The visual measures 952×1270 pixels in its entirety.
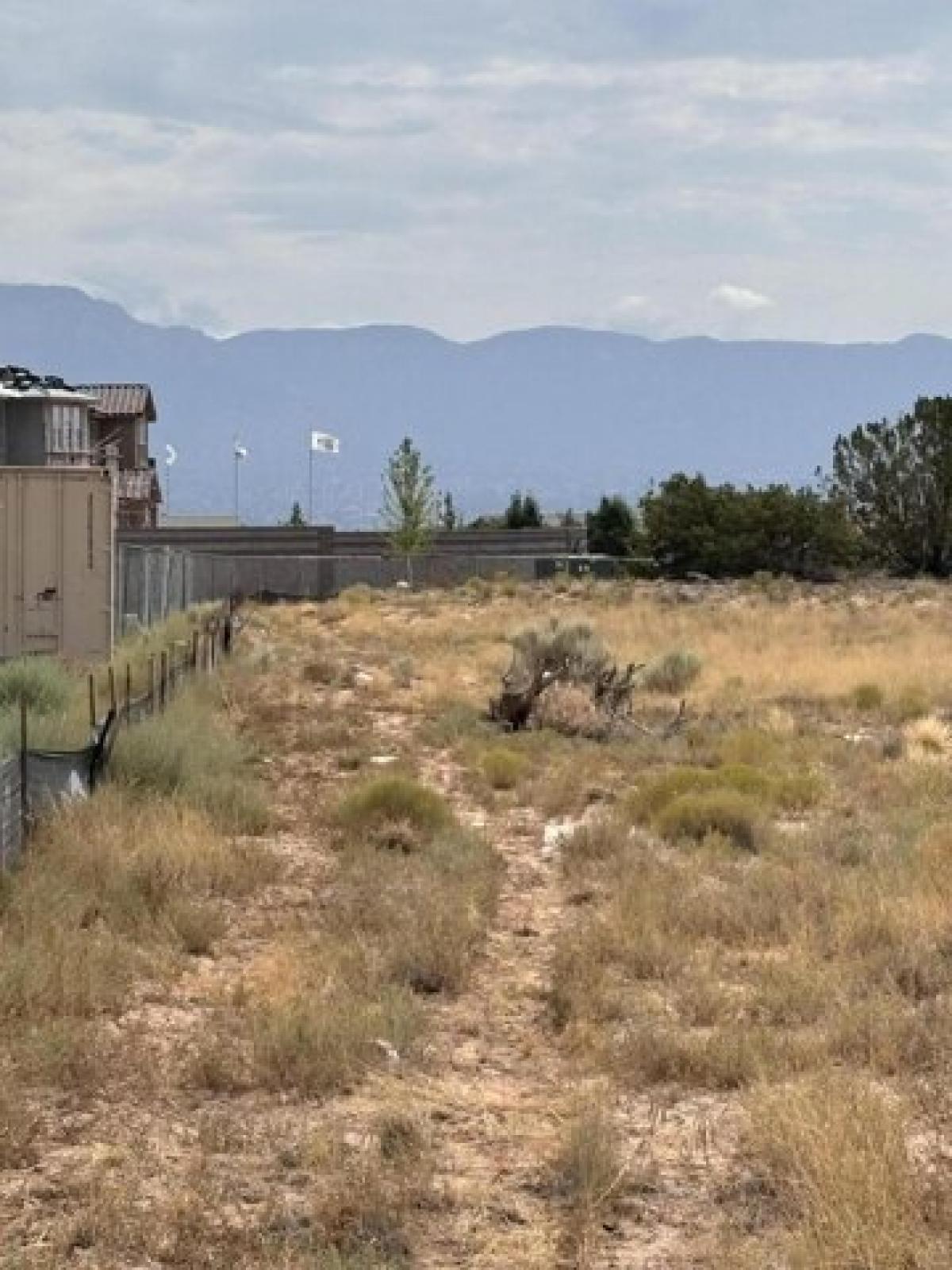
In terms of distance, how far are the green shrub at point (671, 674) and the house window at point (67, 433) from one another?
25.3 m

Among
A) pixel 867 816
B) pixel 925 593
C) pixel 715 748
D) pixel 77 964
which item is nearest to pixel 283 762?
pixel 715 748

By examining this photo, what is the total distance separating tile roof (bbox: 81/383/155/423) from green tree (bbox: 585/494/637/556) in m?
Result: 21.1

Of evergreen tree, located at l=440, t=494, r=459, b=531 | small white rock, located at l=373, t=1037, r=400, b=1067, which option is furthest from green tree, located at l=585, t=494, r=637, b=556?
small white rock, located at l=373, t=1037, r=400, b=1067

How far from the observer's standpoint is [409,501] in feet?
257

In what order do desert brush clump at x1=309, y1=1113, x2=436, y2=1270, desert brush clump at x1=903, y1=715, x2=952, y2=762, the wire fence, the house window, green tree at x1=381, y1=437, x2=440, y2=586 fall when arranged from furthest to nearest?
green tree at x1=381, y1=437, x2=440, y2=586 → the house window → desert brush clump at x1=903, y1=715, x2=952, y2=762 → the wire fence → desert brush clump at x1=309, y1=1113, x2=436, y2=1270

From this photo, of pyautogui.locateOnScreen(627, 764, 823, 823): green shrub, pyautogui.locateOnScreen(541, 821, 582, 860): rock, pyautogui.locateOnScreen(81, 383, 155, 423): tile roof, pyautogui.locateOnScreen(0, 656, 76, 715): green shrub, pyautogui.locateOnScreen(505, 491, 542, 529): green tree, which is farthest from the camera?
pyautogui.locateOnScreen(505, 491, 542, 529): green tree

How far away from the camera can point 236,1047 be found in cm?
797

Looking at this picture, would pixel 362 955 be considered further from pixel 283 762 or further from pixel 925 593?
pixel 925 593

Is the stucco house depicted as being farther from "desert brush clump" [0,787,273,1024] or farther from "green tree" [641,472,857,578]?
"green tree" [641,472,857,578]

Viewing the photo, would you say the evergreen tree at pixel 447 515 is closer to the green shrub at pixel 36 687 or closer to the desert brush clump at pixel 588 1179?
the green shrub at pixel 36 687

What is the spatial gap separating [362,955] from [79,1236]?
3704 mm

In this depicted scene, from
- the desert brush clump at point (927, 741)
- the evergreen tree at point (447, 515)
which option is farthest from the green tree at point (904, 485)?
the desert brush clump at point (927, 741)

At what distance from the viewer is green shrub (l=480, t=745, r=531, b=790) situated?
687 inches

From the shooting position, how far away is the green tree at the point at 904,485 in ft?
208
